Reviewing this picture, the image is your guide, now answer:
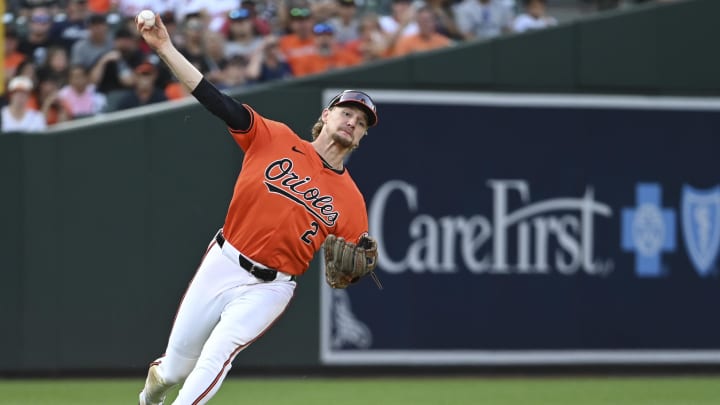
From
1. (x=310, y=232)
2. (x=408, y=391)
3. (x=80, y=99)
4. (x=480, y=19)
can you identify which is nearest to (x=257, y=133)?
(x=310, y=232)

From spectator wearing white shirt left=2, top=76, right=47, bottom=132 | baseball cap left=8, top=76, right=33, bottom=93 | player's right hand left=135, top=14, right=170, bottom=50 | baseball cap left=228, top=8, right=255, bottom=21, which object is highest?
baseball cap left=228, top=8, right=255, bottom=21

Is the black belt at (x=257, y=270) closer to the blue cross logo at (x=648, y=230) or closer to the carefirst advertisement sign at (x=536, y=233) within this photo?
the carefirst advertisement sign at (x=536, y=233)

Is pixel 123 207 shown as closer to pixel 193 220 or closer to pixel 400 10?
pixel 193 220

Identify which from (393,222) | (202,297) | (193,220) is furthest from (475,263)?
(202,297)

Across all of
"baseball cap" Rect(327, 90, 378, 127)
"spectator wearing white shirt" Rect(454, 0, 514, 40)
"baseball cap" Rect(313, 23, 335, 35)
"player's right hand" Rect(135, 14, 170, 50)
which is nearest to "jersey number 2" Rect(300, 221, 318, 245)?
"baseball cap" Rect(327, 90, 378, 127)

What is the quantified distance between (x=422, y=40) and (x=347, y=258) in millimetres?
5984

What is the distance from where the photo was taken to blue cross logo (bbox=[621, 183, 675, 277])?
11164 millimetres

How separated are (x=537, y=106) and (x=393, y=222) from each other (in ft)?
5.98

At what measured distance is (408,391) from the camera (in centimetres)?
961

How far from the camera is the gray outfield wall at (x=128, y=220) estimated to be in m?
9.82

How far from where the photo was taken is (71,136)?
9.86 metres

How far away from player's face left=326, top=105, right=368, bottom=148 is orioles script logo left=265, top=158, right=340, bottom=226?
292mm

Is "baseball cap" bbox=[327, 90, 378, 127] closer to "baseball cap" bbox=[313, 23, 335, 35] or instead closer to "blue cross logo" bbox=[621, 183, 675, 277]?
"baseball cap" bbox=[313, 23, 335, 35]

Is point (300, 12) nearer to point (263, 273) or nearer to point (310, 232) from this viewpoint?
point (310, 232)
